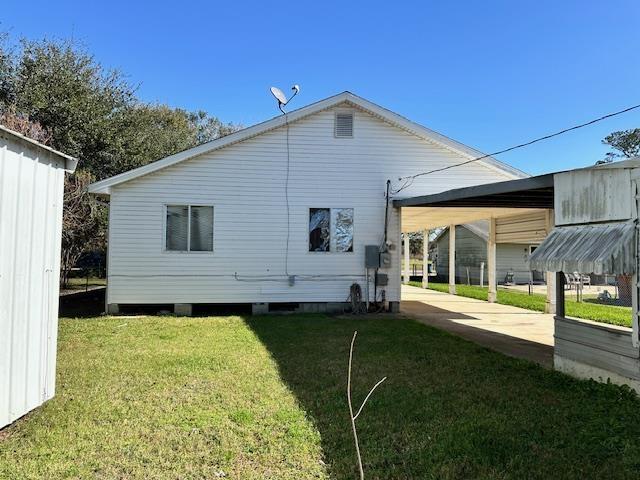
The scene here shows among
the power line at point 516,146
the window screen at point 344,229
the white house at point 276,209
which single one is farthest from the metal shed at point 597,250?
the window screen at point 344,229

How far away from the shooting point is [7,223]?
374 centimetres

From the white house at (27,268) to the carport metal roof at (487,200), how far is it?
556 centimetres

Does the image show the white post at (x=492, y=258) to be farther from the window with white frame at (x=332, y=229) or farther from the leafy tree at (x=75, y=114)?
the leafy tree at (x=75, y=114)

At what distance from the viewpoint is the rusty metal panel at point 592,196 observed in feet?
→ 15.5

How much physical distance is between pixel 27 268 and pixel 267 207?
23.4ft

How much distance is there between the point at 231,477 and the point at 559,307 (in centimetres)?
469

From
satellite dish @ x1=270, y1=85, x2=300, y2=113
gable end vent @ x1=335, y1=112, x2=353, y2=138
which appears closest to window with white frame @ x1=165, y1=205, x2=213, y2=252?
satellite dish @ x1=270, y1=85, x2=300, y2=113

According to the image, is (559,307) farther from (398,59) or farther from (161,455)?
(398,59)

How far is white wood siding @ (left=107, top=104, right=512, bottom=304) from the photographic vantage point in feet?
34.5

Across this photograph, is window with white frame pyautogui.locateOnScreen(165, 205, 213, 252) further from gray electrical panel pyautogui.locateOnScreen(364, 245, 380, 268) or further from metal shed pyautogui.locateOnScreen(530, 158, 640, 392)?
metal shed pyautogui.locateOnScreen(530, 158, 640, 392)

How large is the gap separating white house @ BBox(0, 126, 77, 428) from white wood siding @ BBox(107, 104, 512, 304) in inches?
238

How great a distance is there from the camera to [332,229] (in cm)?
1127

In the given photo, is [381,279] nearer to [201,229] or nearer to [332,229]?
[332,229]

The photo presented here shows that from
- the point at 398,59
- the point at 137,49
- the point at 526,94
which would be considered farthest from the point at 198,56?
the point at 526,94
